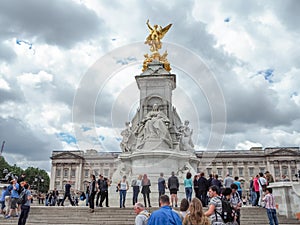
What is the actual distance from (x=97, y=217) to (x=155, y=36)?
18.5 meters

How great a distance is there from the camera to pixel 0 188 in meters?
16.5

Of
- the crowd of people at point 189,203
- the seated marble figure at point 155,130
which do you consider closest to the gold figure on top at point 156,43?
the seated marble figure at point 155,130

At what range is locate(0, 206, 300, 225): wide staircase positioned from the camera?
12.5 m

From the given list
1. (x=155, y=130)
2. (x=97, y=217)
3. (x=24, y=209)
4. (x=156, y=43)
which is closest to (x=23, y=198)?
(x=24, y=209)

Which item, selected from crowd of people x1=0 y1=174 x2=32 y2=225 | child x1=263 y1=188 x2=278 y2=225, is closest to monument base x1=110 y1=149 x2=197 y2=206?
crowd of people x1=0 y1=174 x2=32 y2=225

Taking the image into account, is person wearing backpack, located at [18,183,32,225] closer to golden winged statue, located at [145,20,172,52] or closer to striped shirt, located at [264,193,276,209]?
striped shirt, located at [264,193,276,209]

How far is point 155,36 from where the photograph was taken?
26.9 meters

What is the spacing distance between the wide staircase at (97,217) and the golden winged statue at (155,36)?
17169 millimetres

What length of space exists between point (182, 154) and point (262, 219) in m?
9.02

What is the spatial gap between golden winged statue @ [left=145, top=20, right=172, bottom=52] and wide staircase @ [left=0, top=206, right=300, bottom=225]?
17.2 m

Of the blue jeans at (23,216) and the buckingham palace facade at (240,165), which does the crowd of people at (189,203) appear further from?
the buckingham palace facade at (240,165)

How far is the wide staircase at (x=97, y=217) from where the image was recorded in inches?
492

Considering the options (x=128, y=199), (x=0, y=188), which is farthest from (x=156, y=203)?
(x=0, y=188)

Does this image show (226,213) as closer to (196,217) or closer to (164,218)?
(196,217)
